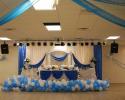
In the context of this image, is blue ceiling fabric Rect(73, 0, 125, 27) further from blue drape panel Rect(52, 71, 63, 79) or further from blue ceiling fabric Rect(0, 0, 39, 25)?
blue drape panel Rect(52, 71, 63, 79)

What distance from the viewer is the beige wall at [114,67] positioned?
15.7m

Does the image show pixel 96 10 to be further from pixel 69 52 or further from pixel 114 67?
pixel 114 67

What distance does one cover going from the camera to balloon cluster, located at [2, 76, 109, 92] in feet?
36.0

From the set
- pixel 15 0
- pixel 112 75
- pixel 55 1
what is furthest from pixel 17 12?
pixel 112 75

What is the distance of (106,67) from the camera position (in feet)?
51.9

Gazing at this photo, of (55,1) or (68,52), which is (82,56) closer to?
(68,52)

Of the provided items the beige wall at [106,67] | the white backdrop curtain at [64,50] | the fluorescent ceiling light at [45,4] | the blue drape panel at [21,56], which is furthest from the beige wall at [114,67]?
the fluorescent ceiling light at [45,4]

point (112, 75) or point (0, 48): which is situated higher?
point (0, 48)

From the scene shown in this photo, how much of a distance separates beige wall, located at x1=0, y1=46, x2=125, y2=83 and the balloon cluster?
14.3 feet

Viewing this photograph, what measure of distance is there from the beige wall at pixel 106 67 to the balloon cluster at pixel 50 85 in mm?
4364

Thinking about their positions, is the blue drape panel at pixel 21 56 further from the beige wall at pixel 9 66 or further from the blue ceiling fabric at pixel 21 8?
the blue ceiling fabric at pixel 21 8

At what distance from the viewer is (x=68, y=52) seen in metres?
15.1

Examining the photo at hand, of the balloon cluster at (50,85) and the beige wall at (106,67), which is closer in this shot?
the balloon cluster at (50,85)

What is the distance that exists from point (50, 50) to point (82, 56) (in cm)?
194
